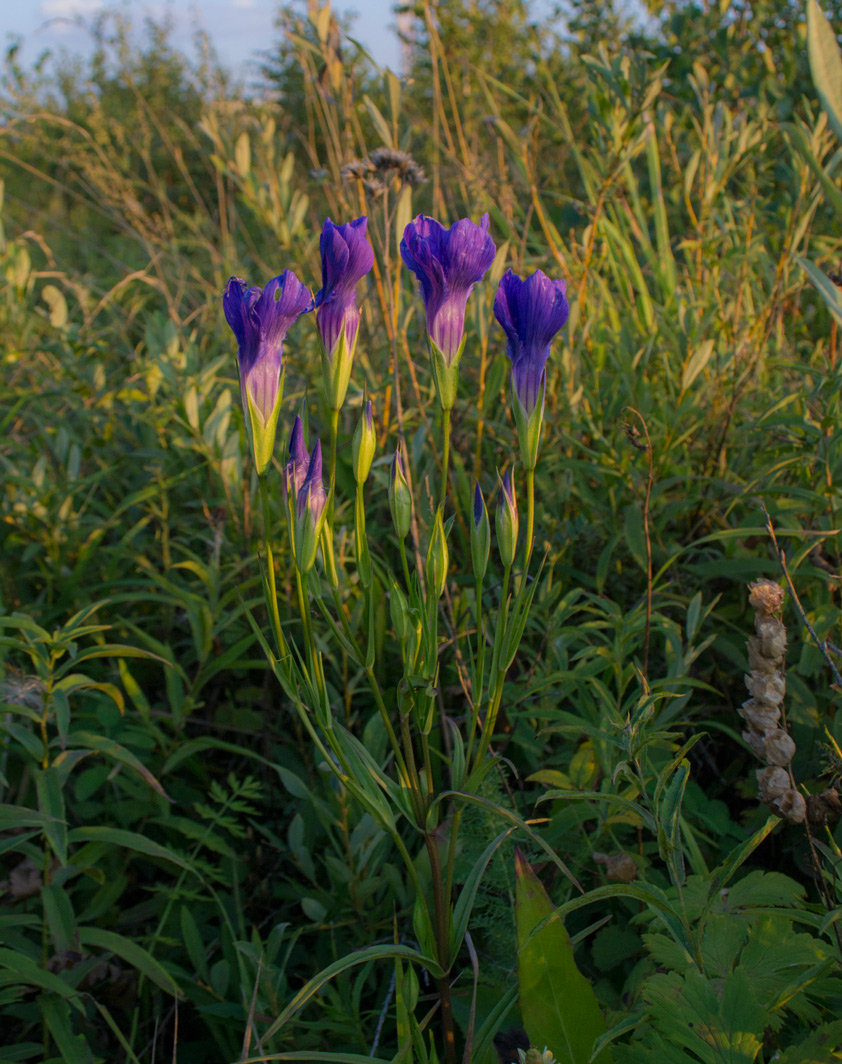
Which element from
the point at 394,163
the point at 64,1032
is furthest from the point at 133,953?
the point at 394,163

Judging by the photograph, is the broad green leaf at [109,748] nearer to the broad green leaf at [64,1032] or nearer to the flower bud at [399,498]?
the broad green leaf at [64,1032]

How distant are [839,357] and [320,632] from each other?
116 cm

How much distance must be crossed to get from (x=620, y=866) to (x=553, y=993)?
21 centimetres

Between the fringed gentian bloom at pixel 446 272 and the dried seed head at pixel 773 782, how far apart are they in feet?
1.78

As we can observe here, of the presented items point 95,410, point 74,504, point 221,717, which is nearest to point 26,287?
point 95,410

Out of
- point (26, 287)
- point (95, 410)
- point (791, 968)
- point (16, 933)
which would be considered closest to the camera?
point (791, 968)

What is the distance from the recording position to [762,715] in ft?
2.91

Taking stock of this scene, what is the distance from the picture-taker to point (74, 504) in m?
2.05

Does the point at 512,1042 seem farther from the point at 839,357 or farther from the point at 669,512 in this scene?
the point at 839,357

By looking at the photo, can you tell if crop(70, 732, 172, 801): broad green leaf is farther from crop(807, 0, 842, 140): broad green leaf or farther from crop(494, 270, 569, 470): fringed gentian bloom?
crop(807, 0, 842, 140): broad green leaf

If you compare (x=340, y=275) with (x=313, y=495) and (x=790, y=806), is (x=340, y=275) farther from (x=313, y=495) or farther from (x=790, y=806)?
(x=790, y=806)

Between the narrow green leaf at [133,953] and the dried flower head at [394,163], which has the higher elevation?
the dried flower head at [394,163]

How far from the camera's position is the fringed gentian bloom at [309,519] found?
853 mm

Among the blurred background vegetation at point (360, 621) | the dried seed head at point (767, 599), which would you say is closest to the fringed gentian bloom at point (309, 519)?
the blurred background vegetation at point (360, 621)
